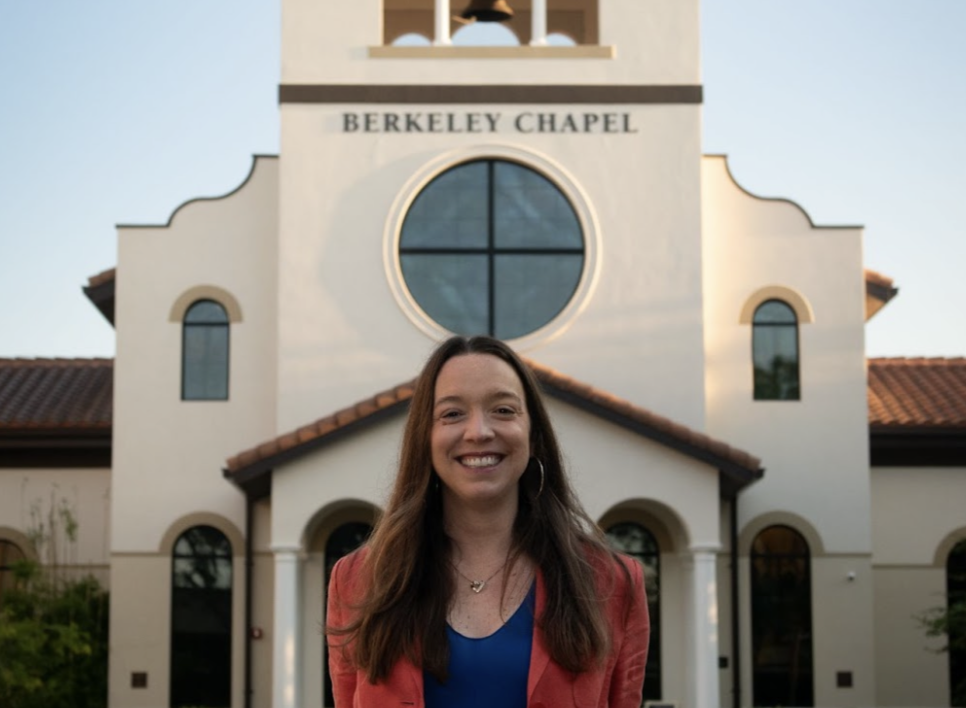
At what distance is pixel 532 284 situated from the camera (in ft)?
72.0

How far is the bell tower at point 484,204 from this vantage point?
21734 mm

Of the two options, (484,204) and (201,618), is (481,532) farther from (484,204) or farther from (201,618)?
(201,618)

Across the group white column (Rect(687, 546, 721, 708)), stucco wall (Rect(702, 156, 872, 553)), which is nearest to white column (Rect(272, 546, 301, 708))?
white column (Rect(687, 546, 721, 708))

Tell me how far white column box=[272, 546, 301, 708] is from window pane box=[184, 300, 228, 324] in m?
4.79

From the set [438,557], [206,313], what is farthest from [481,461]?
[206,313]

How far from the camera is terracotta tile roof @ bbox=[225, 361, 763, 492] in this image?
19.4m

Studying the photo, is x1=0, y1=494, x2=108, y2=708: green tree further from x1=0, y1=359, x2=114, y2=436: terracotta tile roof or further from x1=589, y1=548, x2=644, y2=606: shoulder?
x1=589, y1=548, x2=644, y2=606: shoulder

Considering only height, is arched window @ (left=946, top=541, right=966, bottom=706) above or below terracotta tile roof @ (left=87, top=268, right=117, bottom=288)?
below

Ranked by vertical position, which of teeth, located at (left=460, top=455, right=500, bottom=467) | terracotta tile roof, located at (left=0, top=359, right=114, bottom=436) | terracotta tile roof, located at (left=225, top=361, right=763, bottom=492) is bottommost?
teeth, located at (left=460, top=455, right=500, bottom=467)

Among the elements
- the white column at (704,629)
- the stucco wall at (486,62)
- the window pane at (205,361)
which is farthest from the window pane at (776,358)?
the window pane at (205,361)

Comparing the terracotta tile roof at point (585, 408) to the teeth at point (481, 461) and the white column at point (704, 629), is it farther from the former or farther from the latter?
the teeth at point (481, 461)

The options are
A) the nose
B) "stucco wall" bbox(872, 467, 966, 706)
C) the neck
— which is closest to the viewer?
the nose

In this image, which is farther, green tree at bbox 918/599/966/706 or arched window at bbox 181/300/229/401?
arched window at bbox 181/300/229/401

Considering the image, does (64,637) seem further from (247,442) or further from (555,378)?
(555,378)
